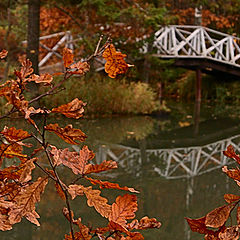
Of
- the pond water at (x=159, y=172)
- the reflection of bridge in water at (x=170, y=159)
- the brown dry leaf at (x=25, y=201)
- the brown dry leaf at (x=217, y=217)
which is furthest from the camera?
the reflection of bridge in water at (x=170, y=159)

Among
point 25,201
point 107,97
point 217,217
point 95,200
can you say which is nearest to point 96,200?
point 95,200

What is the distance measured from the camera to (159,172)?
14.1ft

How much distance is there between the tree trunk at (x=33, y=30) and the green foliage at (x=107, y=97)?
32.9 inches

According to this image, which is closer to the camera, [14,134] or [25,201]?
[25,201]

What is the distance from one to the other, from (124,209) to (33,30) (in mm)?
8128

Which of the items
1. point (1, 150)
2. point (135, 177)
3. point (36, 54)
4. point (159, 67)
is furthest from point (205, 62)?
point (1, 150)

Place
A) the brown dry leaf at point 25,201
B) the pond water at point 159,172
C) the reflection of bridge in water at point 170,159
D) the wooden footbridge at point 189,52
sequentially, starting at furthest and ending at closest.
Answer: the wooden footbridge at point 189,52
the reflection of bridge in water at point 170,159
the pond water at point 159,172
the brown dry leaf at point 25,201

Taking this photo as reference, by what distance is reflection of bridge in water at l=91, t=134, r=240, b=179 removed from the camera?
4402 millimetres

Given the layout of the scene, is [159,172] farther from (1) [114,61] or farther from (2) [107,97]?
(2) [107,97]

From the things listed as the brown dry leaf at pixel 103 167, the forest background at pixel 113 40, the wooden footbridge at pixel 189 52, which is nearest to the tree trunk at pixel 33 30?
the forest background at pixel 113 40

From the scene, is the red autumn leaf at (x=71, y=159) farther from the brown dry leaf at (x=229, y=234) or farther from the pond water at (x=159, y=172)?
the pond water at (x=159, y=172)

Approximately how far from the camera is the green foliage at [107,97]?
8.85 m

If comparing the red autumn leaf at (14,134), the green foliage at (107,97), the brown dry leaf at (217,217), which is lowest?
the green foliage at (107,97)

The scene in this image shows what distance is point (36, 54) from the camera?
8.61 meters
